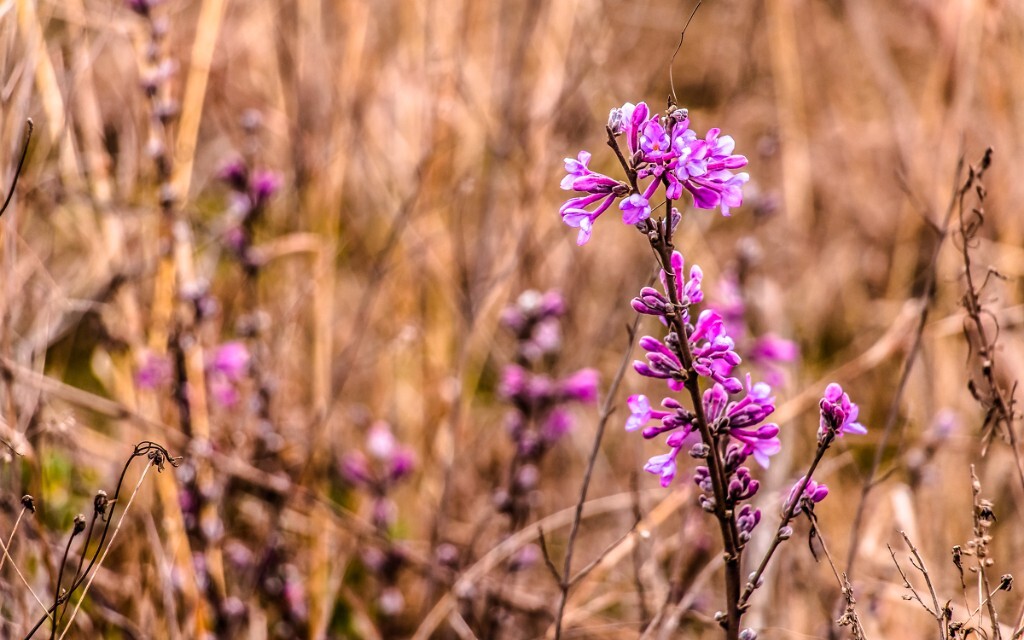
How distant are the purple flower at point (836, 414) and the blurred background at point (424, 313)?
0.53m

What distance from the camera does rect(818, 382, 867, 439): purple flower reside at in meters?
1.16

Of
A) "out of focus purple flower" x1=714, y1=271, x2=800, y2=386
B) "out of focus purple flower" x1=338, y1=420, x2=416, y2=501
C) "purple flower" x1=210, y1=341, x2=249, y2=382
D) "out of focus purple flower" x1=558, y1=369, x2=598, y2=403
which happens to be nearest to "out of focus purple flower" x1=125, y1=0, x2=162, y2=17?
"purple flower" x1=210, y1=341, x2=249, y2=382

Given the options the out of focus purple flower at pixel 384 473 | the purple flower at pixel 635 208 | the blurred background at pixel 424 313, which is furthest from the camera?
the out of focus purple flower at pixel 384 473

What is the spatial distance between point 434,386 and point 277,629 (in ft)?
3.26

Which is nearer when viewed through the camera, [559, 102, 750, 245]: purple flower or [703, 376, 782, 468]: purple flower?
[559, 102, 750, 245]: purple flower

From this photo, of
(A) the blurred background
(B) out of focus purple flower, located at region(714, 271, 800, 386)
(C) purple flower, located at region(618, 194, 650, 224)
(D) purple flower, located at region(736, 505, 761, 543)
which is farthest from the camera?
(B) out of focus purple flower, located at region(714, 271, 800, 386)

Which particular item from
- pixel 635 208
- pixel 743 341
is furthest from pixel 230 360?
pixel 635 208

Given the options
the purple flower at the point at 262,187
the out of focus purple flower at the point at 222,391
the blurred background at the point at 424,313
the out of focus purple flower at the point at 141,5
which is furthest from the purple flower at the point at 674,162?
the out of focus purple flower at the point at 222,391

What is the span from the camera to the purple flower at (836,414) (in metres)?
1.16

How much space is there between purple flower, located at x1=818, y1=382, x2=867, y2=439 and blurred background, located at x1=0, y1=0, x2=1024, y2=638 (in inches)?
20.9

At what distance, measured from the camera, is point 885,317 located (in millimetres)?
3943

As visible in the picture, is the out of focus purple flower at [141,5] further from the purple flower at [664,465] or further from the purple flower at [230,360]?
the purple flower at [664,465]

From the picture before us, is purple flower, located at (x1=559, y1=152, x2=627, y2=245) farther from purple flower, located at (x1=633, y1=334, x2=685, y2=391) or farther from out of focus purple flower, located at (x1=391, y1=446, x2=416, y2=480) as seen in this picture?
out of focus purple flower, located at (x1=391, y1=446, x2=416, y2=480)

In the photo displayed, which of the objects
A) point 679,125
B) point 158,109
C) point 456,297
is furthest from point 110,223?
point 679,125
